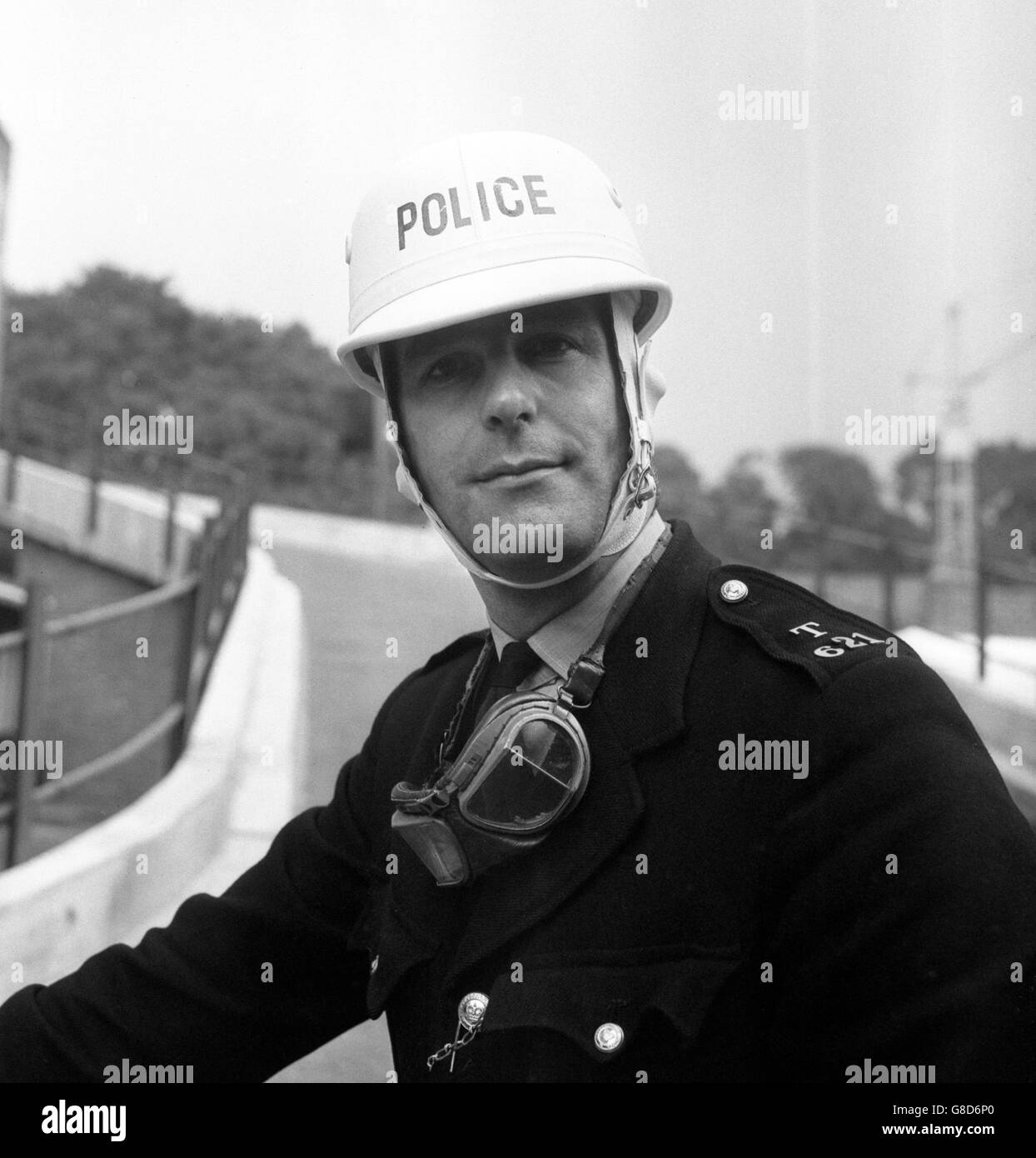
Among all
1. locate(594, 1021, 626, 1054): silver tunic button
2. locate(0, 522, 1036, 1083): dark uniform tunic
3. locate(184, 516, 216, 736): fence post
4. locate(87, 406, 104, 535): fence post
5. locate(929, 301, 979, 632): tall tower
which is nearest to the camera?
locate(0, 522, 1036, 1083): dark uniform tunic

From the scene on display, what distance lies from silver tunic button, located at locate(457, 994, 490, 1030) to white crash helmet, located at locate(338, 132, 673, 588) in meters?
0.50

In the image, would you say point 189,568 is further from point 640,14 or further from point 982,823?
point 982,823

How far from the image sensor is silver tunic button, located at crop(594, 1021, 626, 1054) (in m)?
1.33

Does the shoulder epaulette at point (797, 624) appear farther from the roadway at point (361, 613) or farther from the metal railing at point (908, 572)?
the roadway at point (361, 613)

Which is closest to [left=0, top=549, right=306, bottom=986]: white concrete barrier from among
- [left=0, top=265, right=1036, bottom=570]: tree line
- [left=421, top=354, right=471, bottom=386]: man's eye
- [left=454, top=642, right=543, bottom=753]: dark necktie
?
[left=0, top=265, right=1036, bottom=570]: tree line

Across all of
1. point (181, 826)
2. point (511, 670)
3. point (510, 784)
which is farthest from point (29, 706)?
point (510, 784)

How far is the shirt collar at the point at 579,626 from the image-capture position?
1587mm

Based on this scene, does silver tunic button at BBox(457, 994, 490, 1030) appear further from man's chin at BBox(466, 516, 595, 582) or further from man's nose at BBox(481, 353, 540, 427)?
man's nose at BBox(481, 353, 540, 427)

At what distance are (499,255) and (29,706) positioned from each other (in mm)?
2151

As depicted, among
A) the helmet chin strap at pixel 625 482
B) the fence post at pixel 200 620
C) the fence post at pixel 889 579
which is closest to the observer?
the helmet chin strap at pixel 625 482

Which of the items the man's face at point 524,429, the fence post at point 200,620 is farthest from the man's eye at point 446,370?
the fence post at point 200,620

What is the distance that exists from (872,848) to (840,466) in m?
1.50

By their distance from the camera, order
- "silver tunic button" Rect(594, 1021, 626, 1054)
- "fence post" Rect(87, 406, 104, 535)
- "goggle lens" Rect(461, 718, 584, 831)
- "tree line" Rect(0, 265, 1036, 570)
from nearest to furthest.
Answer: "silver tunic button" Rect(594, 1021, 626, 1054), "goggle lens" Rect(461, 718, 584, 831), "tree line" Rect(0, 265, 1036, 570), "fence post" Rect(87, 406, 104, 535)
